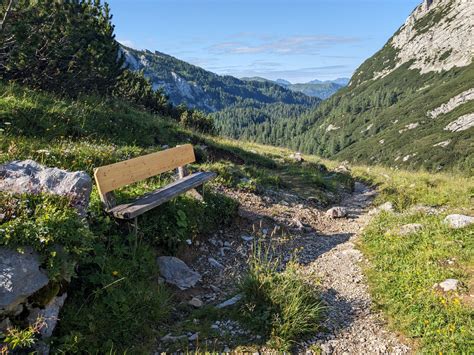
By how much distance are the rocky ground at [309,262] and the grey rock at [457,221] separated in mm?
1908

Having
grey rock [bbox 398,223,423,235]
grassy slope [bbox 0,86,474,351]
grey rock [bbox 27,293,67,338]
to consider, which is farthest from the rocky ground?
grey rock [bbox 27,293,67,338]

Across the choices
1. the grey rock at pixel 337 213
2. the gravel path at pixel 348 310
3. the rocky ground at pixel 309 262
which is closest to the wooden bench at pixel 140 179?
the rocky ground at pixel 309 262

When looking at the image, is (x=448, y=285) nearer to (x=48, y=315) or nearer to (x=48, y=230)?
(x=48, y=315)

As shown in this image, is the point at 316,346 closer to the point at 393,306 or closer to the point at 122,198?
the point at 393,306

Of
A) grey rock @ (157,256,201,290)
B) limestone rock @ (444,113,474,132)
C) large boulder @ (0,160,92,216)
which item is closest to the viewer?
large boulder @ (0,160,92,216)

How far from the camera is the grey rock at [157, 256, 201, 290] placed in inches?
234

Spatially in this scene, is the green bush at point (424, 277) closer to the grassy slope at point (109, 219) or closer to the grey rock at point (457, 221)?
the grey rock at point (457, 221)

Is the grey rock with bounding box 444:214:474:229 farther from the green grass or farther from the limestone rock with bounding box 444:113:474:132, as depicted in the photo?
the limestone rock with bounding box 444:113:474:132

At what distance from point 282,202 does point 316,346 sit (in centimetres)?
638

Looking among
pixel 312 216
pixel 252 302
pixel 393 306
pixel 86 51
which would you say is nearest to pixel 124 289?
pixel 252 302

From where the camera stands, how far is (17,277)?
3826mm

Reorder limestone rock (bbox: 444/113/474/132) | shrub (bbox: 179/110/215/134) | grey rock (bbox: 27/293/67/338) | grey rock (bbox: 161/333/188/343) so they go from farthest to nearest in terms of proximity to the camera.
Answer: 1. limestone rock (bbox: 444/113/474/132)
2. shrub (bbox: 179/110/215/134)
3. grey rock (bbox: 161/333/188/343)
4. grey rock (bbox: 27/293/67/338)

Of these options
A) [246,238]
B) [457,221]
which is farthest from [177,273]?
[457,221]

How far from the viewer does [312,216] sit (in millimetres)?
10156
